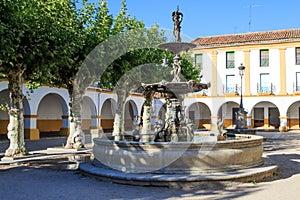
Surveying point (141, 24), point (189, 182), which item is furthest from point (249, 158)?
point (141, 24)

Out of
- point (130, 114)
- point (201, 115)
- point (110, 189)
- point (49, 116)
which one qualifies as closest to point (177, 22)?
point (110, 189)

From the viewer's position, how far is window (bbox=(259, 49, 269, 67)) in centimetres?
3192

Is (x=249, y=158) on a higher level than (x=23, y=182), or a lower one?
higher

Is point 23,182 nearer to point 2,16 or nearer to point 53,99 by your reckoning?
point 2,16

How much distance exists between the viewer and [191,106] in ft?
117

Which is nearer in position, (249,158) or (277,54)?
(249,158)

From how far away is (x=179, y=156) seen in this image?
274 inches

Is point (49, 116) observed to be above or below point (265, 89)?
below

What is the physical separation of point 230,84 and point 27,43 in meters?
25.7

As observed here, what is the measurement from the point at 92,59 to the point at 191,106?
24148 millimetres

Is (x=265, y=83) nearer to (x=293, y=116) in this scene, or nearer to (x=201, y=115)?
(x=293, y=116)

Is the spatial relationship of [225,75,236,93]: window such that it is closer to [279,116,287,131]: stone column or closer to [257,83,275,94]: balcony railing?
[257,83,275,94]: balcony railing

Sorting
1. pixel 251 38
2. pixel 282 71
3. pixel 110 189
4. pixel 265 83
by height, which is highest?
pixel 251 38

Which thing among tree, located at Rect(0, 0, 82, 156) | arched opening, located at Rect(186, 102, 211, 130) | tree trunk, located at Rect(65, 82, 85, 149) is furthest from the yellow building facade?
tree, located at Rect(0, 0, 82, 156)
